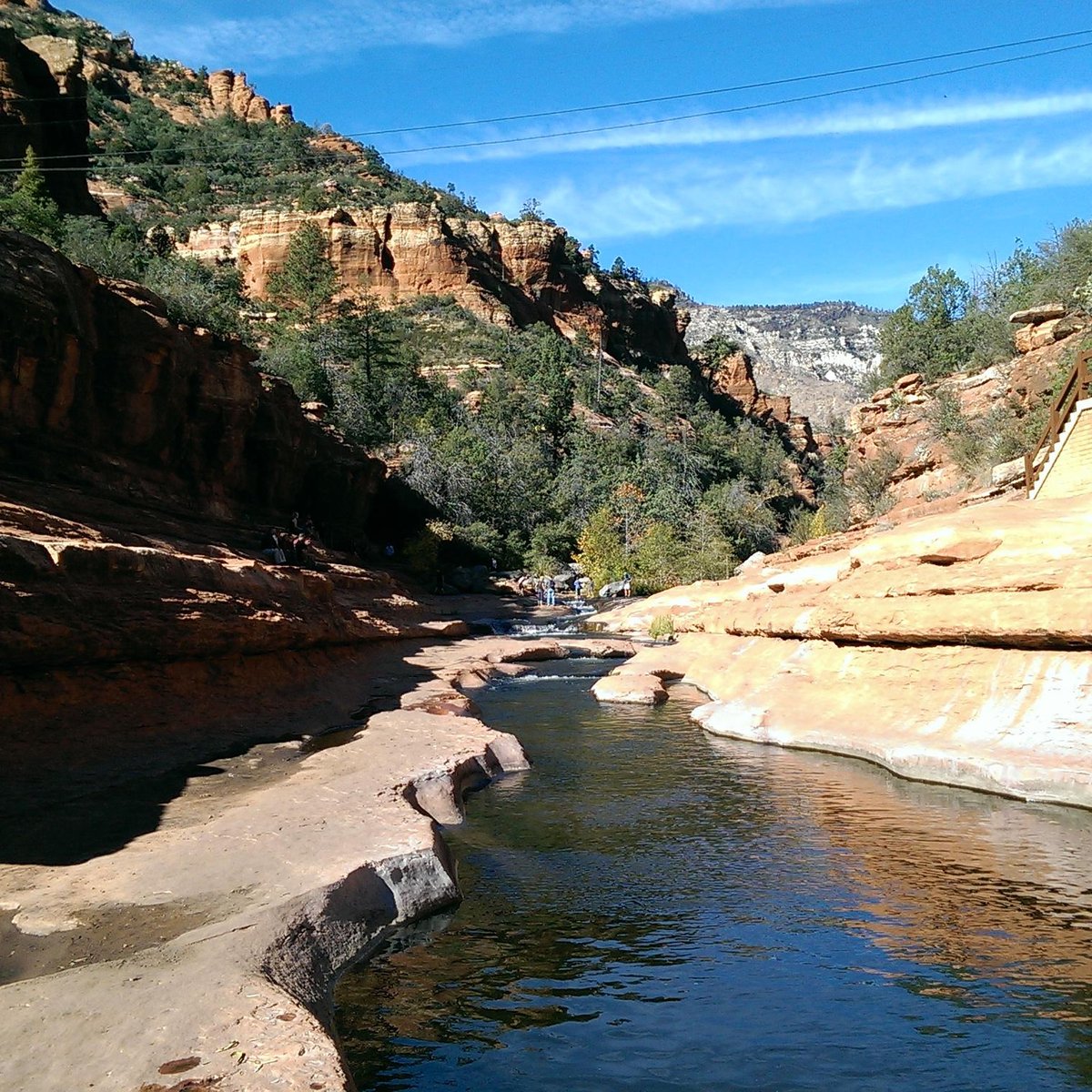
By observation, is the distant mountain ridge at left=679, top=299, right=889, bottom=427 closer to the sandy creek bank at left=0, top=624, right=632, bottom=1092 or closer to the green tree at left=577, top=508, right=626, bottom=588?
the green tree at left=577, top=508, right=626, bottom=588

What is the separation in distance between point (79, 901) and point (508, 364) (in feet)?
234

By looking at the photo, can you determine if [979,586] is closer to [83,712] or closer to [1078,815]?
[1078,815]

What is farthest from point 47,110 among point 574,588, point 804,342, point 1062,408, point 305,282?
point 804,342

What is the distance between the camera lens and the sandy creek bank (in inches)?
165

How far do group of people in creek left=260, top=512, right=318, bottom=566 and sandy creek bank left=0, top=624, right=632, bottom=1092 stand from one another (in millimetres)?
9109

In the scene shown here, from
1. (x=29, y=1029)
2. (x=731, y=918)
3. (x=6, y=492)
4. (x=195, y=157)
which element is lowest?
(x=731, y=918)

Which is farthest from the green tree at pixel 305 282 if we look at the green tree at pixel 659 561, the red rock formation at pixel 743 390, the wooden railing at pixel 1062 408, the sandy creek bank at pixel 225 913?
the sandy creek bank at pixel 225 913

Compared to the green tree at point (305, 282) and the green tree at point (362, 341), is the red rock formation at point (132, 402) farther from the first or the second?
the green tree at point (305, 282)

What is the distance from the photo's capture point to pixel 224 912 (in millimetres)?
5953

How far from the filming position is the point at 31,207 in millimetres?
32531

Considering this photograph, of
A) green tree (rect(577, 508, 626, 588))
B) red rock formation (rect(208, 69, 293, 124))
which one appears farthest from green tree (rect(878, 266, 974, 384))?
red rock formation (rect(208, 69, 293, 124))

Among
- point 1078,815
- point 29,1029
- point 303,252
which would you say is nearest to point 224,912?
point 29,1029

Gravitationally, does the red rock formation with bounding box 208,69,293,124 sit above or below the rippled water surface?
above

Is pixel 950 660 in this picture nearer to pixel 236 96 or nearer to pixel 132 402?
pixel 132 402
